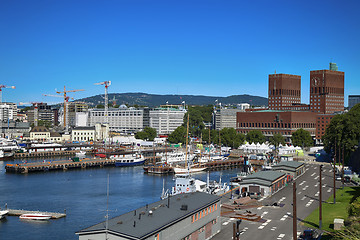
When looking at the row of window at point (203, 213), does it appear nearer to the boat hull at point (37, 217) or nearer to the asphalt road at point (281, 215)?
the asphalt road at point (281, 215)

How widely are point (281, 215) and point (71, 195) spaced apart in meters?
30.4

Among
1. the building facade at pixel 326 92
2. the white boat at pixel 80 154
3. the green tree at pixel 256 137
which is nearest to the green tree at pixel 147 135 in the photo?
the white boat at pixel 80 154

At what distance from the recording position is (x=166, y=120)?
185500 mm

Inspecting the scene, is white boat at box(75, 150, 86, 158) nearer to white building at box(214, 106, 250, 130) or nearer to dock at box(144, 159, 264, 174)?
dock at box(144, 159, 264, 174)

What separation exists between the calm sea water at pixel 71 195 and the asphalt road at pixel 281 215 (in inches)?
585

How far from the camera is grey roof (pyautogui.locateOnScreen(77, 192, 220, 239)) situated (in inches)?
1005

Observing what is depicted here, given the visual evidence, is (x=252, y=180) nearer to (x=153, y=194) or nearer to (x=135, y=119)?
(x=153, y=194)

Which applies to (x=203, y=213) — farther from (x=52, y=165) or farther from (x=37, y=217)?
(x=52, y=165)

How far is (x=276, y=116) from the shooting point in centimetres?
14375

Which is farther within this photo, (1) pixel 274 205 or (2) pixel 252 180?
(2) pixel 252 180

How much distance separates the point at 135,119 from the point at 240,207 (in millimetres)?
159461

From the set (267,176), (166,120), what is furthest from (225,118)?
(267,176)

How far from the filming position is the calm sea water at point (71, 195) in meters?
42.1

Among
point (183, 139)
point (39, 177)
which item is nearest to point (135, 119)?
point (183, 139)
